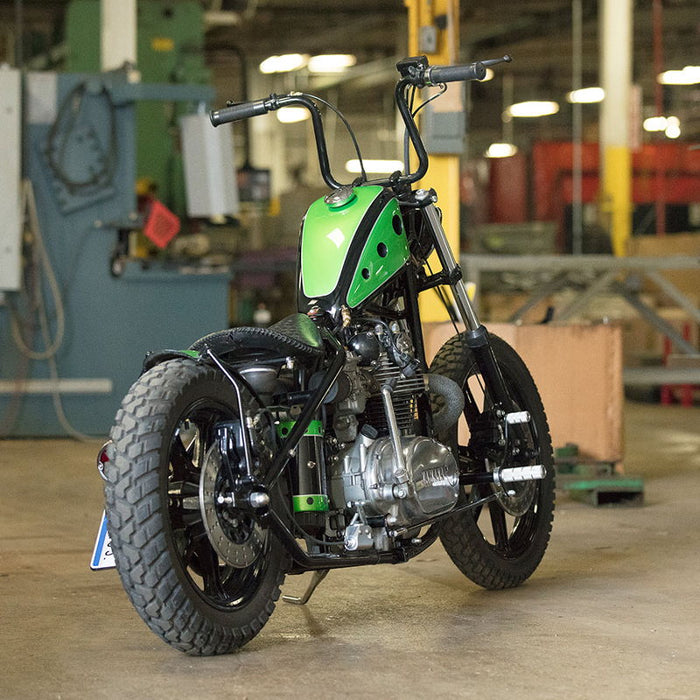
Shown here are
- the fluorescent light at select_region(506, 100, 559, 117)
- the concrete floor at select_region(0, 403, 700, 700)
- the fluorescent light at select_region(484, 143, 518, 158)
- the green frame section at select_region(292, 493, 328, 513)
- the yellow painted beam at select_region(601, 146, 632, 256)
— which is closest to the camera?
the concrete floor at select_region(0, 403, 700, 700)

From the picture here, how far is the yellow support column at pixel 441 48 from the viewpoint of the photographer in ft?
20.9

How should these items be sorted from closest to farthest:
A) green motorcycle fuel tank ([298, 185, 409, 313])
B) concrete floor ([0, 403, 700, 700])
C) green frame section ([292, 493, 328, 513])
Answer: concrete floor ([0, 403, 700, 700]) → green frame section ([292, 493, 328, 513]) → green motorcycle fuel tank ([298, 185, 409, 313])

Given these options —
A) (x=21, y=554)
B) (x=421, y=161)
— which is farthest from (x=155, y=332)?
(x=421, y=161)

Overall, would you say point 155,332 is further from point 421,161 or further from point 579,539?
point 421,161

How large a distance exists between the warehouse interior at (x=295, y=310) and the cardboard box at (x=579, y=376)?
1 centimetres

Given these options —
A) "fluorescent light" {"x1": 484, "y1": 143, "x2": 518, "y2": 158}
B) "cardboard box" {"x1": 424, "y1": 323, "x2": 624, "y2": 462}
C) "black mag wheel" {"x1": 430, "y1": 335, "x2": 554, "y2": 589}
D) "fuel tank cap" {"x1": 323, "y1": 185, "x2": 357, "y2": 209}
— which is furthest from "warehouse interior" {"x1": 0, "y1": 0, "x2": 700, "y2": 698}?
"fluorescent light" {"x1": 484, "y1": 143, "x2": 518, "y2": 158}

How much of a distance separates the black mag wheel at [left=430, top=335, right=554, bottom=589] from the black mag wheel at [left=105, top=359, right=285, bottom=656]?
0.74 metres

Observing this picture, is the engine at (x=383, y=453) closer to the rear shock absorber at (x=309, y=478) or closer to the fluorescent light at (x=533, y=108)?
the rear shock absorber at (x=309, y=478)

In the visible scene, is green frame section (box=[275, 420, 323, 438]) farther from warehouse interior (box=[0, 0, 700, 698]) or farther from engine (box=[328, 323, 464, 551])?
warehouse interior (box=[0, 0, 700, 698])

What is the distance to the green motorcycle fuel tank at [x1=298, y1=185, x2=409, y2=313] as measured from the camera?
3266 millimetres

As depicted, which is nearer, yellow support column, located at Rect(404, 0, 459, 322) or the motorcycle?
the motorcycle

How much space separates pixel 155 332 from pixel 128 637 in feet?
15.8

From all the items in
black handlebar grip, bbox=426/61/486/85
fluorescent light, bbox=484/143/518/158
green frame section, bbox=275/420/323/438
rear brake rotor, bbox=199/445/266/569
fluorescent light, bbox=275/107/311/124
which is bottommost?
rear brake rotor, bbox=199/445/266/569

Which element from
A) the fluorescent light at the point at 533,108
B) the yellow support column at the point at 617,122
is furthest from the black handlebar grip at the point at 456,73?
the fluorescent light at the point at 533,108
